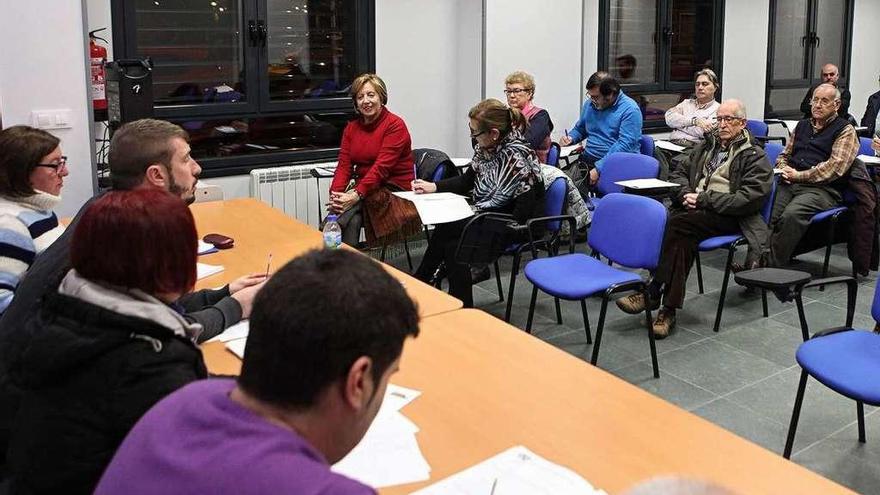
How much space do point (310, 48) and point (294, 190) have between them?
3.52ft

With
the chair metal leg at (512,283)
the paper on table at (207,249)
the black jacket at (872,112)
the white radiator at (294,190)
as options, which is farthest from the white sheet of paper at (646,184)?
the black jacket at (872,112)

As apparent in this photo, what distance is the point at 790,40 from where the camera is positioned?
9.34 m

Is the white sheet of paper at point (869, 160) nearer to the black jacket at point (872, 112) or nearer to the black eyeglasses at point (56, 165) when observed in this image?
the black jacket at point (872, 112)

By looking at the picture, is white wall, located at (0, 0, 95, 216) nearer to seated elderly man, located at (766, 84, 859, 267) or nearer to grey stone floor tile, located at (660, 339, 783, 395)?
grey stone floor tile, located at (660, 339, 783, 395)

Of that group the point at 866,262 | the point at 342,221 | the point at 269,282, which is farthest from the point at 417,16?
the point at 269,282

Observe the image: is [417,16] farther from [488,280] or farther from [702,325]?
[702,325]

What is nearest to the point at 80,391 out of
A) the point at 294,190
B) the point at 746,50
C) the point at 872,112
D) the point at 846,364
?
the point at 846,364

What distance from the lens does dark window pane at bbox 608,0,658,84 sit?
763 centimetres

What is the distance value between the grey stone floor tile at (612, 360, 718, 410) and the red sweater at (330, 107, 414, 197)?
1994 mm

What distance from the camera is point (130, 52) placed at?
17.0 ft

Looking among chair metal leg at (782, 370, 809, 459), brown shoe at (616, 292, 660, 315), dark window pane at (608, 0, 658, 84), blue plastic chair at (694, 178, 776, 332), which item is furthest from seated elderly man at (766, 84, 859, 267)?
dark window pane at (608, 0, 658, 84)

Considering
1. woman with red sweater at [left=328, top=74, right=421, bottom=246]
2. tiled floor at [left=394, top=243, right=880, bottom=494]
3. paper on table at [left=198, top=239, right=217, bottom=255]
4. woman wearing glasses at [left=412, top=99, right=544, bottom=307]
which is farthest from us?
woman with red sweater at [left=328, top=74, right=421, bottom=246]

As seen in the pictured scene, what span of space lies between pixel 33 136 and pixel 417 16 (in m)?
3.75

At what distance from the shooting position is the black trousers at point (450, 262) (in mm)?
4496
